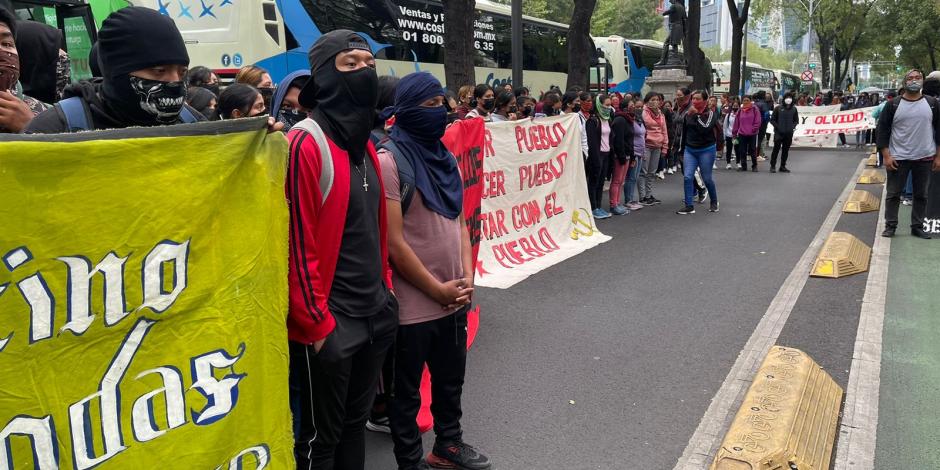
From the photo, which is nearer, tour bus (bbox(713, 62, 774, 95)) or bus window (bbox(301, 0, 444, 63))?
bus window (bbox(301, 0, 444, 63))

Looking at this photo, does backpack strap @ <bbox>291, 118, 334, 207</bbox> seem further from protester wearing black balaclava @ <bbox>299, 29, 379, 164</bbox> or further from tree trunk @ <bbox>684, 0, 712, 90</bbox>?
tree trunk @ <bbox>684, 0, 712, 90</bbox>

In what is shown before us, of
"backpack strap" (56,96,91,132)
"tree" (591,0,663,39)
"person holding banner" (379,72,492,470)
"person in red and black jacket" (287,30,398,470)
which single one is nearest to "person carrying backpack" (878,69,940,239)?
"person holding banner" (379,72,492,470)

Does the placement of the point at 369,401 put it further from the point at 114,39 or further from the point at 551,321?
the point at 551,321

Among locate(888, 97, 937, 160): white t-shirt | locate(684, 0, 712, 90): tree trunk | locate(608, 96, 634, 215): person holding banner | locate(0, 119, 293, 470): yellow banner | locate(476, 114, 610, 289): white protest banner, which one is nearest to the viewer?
locate(0, 119, 293, 470): yellow banner

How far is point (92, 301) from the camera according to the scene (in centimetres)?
172

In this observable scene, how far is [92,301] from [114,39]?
77 centimetres

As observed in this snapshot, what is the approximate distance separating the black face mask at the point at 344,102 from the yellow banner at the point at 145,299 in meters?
0.26

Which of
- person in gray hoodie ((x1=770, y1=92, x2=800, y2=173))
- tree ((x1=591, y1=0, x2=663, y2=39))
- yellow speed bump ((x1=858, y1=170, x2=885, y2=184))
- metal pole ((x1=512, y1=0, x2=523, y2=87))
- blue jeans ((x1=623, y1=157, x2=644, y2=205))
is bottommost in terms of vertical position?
yellow speed bump ((x1=858, y1=170, x2=885, y2=184))

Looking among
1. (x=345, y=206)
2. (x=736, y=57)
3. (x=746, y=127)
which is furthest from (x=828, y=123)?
(x=345, y=206)

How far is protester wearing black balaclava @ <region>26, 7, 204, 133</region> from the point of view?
2.02m

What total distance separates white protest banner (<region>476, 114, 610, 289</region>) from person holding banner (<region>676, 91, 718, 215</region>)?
99.0 inches

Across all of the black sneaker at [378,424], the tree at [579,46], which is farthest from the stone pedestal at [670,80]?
the black sneaker at [378,424]

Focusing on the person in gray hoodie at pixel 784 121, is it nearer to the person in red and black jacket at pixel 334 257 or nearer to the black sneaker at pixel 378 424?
the black sneaker at pixel 378 424

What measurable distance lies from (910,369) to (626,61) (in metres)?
25.8
